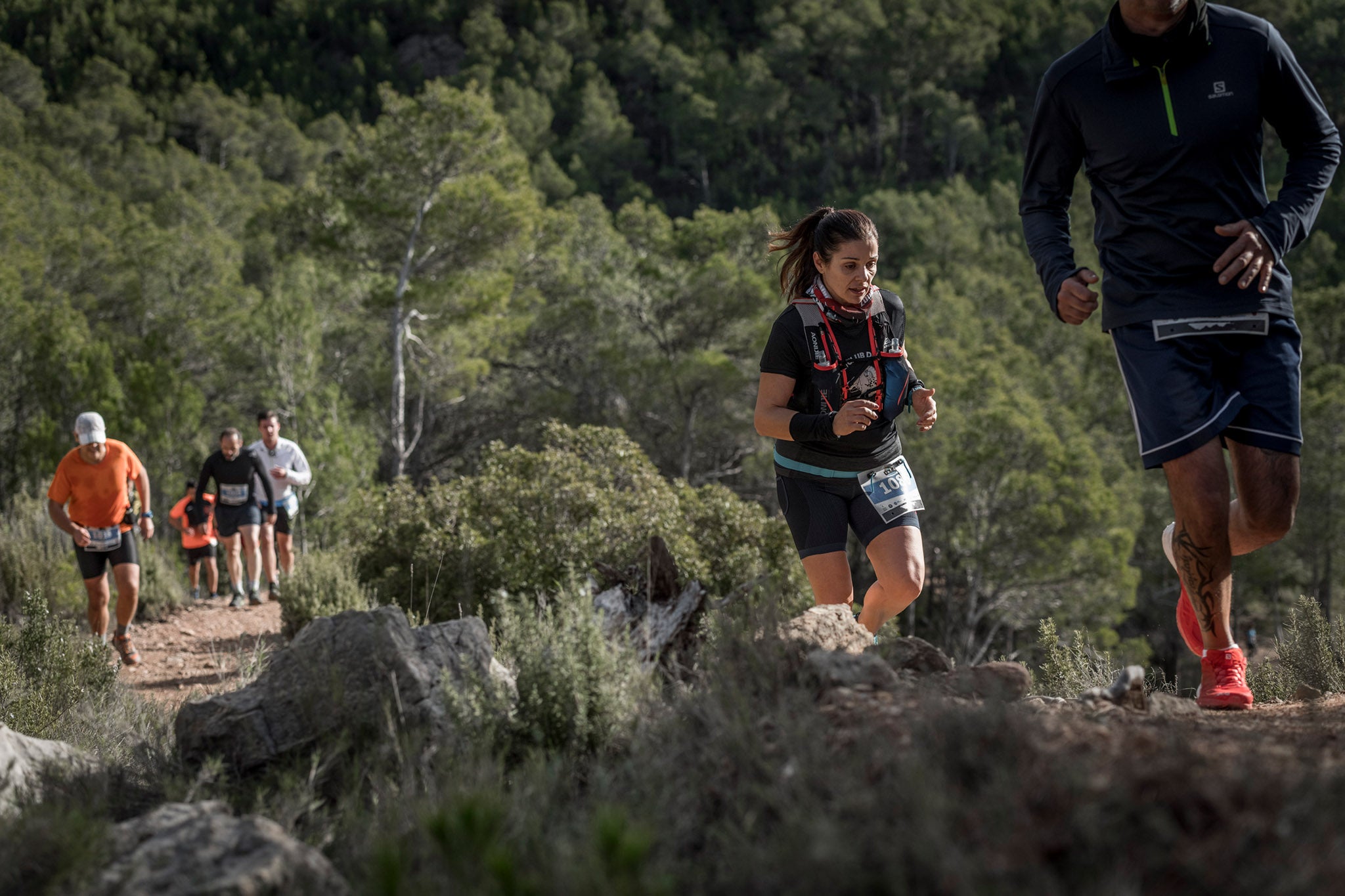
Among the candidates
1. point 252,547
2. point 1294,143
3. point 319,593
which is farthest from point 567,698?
point 252,547

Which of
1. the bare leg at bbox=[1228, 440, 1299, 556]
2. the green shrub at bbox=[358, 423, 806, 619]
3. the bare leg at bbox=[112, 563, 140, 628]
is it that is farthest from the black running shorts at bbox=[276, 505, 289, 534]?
the bare leg at bbox=[1228, 440, 1299, 556]

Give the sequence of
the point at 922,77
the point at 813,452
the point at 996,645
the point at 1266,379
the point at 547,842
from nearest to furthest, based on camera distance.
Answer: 1. the point at 547,842
2. the point at 1266,379
3. the point at 813,452
4. the point at 996,645
5. the point at 922,77

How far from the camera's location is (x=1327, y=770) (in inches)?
68.9

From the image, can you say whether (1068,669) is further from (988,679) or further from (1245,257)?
(1245,257)

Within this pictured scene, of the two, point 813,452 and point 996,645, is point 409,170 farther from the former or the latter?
point 813,452

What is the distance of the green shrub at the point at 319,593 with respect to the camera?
7.49 metres

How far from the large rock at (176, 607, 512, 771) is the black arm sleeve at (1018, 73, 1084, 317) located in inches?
78.0

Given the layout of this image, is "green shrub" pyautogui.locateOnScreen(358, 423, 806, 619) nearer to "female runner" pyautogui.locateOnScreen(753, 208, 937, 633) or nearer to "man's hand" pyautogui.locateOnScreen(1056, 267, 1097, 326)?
"female runner" pyautogui.locateOnScreen(753, 208, 937, 633)

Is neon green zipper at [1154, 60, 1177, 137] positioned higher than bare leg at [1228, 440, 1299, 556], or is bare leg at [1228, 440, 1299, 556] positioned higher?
neon green zipper at [1154, 60, 1177, 137]

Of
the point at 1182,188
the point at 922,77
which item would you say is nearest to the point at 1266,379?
the point at 1182,188

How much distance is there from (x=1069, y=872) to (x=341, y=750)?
1.77 meters

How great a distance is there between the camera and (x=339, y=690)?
271 cm

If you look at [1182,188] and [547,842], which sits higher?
[1182,188]

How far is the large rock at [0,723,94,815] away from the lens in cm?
246
